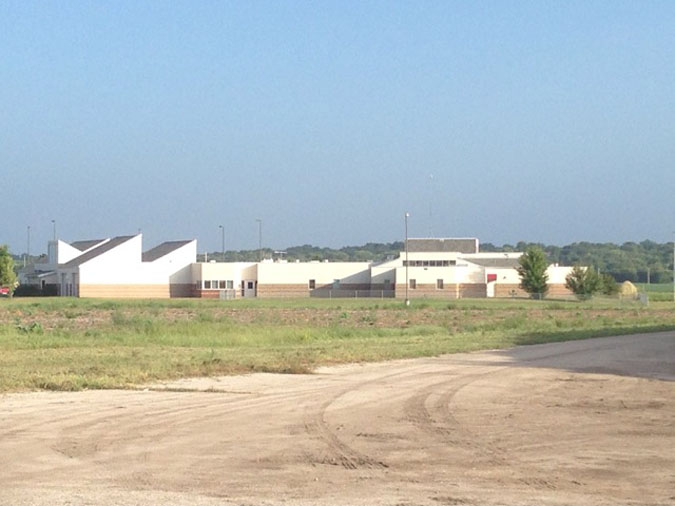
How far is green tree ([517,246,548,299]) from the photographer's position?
376 ft

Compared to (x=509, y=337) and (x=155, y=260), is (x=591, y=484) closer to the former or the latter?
(x=509, y=337)

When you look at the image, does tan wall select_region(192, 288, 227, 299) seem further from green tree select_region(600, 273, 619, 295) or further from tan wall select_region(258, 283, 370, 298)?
green tree select_region(600, 273, 619, 295)

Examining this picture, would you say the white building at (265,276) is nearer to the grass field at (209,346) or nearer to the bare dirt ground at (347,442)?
the grass field at (209,346)

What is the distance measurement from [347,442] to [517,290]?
357 feet

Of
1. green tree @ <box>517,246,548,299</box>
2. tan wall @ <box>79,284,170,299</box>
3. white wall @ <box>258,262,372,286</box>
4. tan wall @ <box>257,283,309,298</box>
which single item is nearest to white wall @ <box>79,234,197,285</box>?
tan wall @ <box>79,284,170,299</box>

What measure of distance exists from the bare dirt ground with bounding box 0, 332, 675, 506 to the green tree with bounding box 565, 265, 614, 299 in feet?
298

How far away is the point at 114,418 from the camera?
17391 millimetres

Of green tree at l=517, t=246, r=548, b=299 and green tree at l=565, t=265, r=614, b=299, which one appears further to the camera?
green tree at l=517, t=246, r=548, b=299

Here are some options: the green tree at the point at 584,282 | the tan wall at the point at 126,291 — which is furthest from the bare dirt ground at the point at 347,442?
the tan wall at the point at 126,291

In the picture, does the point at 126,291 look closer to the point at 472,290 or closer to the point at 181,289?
the point at 181,289

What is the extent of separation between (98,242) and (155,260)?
14.0 metres

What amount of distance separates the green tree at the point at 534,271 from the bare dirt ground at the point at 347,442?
3558 inches

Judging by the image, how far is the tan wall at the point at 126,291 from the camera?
11538 cm

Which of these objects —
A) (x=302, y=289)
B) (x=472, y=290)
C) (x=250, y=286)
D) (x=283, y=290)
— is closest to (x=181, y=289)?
(x=250, y=286)
